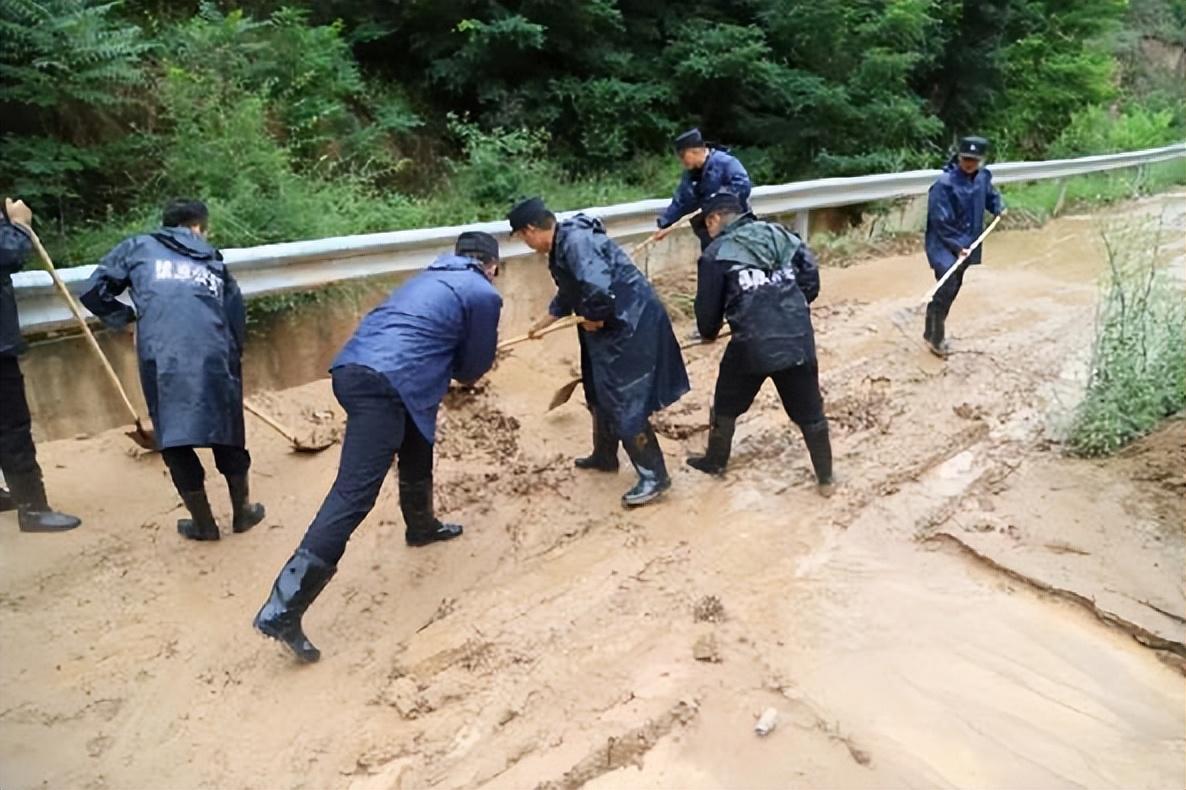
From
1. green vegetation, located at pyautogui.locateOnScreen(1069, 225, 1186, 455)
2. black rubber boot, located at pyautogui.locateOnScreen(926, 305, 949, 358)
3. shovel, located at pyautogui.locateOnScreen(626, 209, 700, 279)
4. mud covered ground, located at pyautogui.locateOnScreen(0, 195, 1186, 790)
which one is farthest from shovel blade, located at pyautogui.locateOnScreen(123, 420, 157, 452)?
black rubber boot, located at pyautogui.locateOnScreen(926, 305, 949, 358)

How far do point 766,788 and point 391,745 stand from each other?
1334mm

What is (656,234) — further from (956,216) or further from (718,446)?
(718,446)

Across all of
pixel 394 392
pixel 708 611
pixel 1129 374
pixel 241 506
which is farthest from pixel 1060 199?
pixel 241 506

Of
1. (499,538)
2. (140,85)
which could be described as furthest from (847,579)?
(140,85)

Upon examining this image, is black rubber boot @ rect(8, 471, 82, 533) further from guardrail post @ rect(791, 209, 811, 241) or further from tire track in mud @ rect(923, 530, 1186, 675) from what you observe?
guardrail post @ rect(791, 209, 811, 241)

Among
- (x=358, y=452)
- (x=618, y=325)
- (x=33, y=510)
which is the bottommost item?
(x=33, y=510)

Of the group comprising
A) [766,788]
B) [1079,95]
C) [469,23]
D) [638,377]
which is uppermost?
[469,23]

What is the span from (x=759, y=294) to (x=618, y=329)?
0.79 m

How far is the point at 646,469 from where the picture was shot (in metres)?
5.04

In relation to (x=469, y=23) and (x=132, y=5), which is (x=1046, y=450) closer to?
(x=469, y=23)

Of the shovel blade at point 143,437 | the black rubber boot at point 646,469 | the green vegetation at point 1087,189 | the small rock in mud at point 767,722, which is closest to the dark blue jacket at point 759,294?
the black rubber boot at point 646,469

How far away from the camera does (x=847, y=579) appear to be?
13.9 ft

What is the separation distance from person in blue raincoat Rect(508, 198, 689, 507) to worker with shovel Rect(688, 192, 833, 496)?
1.12 feet

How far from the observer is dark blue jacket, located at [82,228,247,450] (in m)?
4.29
